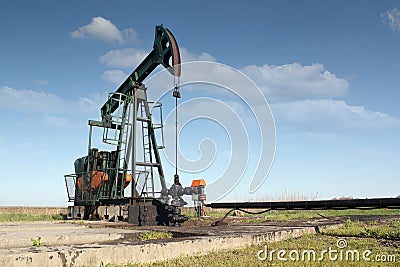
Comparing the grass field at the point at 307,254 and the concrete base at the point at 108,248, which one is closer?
the concrete base at the point at 108,248

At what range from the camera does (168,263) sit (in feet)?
16.4

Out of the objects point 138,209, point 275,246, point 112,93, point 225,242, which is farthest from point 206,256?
point 112,93

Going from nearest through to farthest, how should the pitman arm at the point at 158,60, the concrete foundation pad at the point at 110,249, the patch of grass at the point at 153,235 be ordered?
the concrete foundation pad at the point at 110,249
the patch of grass at the point at 153,235
the pitman arm at the point at 158,60

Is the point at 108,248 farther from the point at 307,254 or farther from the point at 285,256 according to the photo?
the point at 307,254

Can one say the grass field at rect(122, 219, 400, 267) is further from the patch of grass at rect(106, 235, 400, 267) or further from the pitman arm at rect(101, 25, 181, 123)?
the pitman arm at rect(101, 25, 181, 123)

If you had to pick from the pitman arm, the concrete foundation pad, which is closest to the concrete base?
the concrete foundation pad

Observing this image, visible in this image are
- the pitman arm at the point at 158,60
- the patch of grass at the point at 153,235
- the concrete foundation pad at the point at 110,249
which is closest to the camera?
the concrete foundation pad at the point at 110,249

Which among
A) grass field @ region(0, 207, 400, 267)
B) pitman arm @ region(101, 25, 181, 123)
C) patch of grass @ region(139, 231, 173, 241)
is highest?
pitman arm @ region(101, 25, 181, 123)

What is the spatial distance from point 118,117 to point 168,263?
8.65 meters

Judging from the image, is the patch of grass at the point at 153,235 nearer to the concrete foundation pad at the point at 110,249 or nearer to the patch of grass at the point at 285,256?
the concrete foundation pad at the point at 110,249

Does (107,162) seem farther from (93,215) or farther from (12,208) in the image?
(12,208)

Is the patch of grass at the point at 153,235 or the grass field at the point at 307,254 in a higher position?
the patch of grass at the point at 153,235

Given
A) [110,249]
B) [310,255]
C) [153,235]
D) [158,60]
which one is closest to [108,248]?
[110,249]

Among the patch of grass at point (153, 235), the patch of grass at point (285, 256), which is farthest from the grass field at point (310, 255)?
the patch of grass at point (153, 235)
